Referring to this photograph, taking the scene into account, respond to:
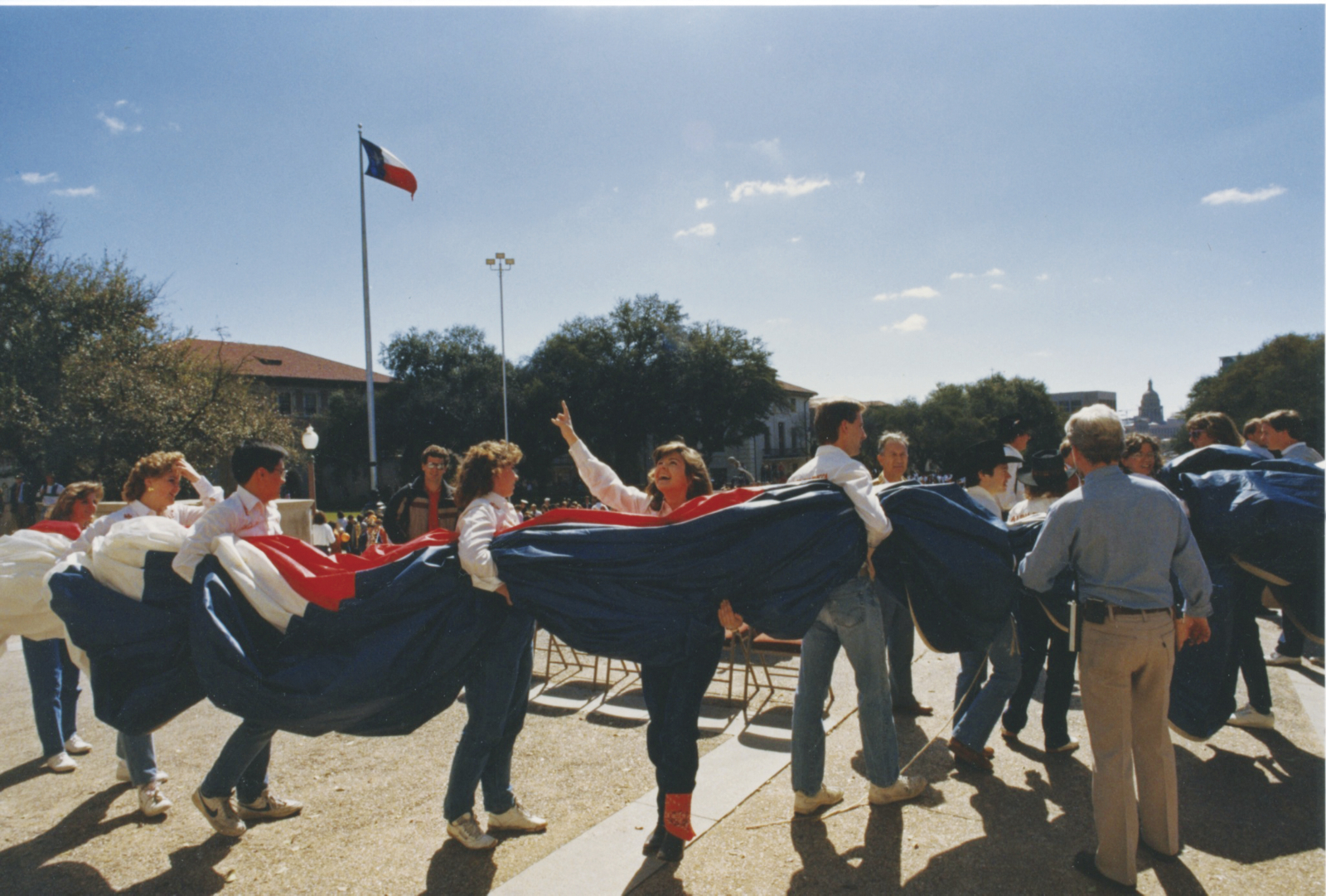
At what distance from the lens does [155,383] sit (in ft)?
73.6

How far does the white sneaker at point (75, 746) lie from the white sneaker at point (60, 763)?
22cm

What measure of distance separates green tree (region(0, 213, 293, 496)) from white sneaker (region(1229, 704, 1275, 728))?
25.1 m

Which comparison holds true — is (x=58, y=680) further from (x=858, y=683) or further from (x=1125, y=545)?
(x=1125, y=545)

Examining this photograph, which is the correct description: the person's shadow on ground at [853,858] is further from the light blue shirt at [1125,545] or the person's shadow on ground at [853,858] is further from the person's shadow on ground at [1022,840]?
the light blue shirt at [1125,545]

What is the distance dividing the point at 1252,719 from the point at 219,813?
5.82 metres

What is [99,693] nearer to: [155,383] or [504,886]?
[504,886]

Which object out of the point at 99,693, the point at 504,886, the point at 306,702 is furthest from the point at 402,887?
the point at 99,693

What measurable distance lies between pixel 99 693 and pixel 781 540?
3.22 meters

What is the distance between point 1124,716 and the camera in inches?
117

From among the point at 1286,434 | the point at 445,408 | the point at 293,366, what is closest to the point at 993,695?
the point at 1286,434

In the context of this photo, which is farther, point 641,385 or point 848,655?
point 641,385

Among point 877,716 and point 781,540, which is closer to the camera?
point 781,540

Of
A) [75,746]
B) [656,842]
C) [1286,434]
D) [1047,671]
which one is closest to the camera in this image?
[656,842]

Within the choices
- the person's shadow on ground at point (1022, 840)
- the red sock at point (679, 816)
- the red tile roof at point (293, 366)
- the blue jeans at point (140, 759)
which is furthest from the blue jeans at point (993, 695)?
the red tile roof at point (293, 366)
